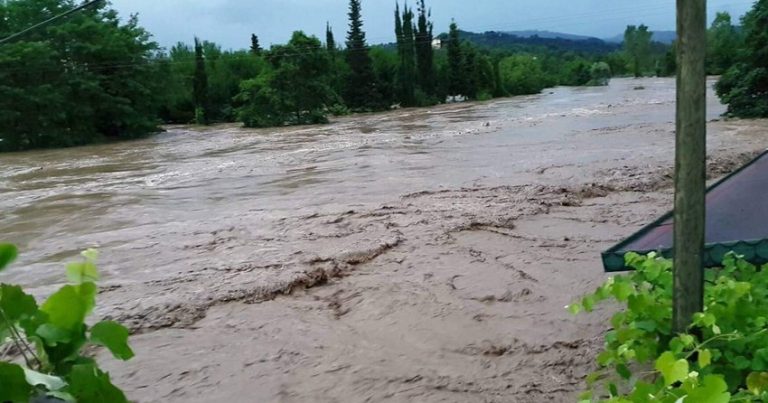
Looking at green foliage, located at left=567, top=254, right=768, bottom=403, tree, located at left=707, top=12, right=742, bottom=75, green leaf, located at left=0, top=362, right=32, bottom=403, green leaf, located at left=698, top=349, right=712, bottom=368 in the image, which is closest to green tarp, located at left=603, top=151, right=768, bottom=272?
green foliage, located at left=567, top=254, right=768, bottom=403

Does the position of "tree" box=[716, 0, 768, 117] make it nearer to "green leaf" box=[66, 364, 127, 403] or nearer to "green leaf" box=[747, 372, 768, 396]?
"green leaf" box=[747, 372, 768, 396]

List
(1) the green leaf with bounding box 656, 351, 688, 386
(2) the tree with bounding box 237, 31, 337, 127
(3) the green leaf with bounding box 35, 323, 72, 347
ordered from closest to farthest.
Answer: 1. (3) the green leaf with bounding box 35, 323, 72, 347
2. (1) the green leaf with bounding box 656, 351, 688, 386
3. (2) the tree with bounding box 237, 31, 337, 127

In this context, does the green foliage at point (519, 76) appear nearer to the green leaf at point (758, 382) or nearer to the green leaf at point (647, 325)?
the green leaf at point (647, 325)

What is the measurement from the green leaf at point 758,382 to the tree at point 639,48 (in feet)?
271

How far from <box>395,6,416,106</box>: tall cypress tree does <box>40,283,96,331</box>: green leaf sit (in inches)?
1754

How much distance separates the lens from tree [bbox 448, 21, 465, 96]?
167 ft

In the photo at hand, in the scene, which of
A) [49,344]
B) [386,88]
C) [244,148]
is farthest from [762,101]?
[386,88]

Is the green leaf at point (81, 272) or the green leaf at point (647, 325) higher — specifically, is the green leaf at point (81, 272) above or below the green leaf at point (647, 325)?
above

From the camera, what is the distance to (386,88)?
45.3 metres

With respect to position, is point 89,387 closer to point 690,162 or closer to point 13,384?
point 13,384

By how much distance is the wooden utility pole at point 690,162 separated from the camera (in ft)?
7.13

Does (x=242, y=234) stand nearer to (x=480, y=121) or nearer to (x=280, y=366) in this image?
(x=280, y=366)

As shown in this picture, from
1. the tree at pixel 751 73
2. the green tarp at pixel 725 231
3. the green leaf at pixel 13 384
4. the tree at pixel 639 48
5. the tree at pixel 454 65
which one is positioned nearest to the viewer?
the green leaf at pixel 13 384

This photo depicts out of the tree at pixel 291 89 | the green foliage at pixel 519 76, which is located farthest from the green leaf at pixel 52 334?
the green foliage at pixel 519 76
